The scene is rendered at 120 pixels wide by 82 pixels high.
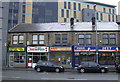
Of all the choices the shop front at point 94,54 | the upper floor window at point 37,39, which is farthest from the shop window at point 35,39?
the shop front at point 94,54

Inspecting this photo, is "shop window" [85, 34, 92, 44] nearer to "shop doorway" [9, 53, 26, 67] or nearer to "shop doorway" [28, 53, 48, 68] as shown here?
"shop doorway" [28, 53, 48, 68]

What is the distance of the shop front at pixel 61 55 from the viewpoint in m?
26.1

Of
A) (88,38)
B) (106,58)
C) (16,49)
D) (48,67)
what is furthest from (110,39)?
(16,49)

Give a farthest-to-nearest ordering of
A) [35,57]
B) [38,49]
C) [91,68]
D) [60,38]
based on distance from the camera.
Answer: [35,57], [60,38], [38,49], [91,68]

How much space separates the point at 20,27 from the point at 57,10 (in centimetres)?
3745

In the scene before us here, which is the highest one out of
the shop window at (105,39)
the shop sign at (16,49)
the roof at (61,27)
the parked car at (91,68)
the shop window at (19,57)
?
the roof at (61,27)

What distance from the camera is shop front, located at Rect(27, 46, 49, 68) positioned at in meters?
26.3

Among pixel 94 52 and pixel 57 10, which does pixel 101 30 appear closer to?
pixel 94 52

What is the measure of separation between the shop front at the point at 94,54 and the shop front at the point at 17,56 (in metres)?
8.44

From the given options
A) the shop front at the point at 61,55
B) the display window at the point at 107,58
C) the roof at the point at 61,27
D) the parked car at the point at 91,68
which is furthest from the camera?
the roof at the point at 61,27

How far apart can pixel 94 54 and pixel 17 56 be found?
12965mm

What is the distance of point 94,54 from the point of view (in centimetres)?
2611

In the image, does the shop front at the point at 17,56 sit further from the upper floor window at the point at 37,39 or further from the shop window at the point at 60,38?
Answer: the shop window at the point at 60,38

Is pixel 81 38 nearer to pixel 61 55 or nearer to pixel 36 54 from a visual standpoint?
pixel 61 55
